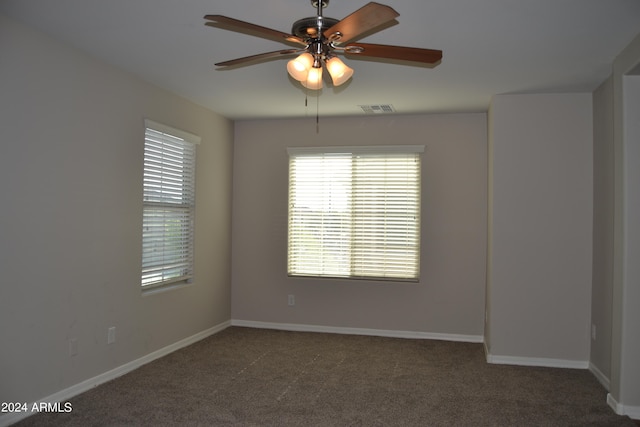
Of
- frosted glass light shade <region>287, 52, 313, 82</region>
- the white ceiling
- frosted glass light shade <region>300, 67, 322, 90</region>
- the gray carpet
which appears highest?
the white ceiling

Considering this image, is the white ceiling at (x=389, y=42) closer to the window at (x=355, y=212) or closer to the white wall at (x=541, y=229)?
the white wall at (x=541, y=229)

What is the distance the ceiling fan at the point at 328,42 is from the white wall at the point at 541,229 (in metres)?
2.38

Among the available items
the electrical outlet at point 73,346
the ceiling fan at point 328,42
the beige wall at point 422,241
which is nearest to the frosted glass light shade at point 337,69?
the ceiling fan at point 328,42

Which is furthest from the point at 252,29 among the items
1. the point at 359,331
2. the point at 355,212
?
the point at 359,331

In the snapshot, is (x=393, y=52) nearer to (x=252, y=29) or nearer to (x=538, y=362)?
(x=252, y=29)

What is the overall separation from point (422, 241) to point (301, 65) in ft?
11.0

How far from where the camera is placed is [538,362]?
464 centimetres

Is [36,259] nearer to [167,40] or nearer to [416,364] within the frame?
[167,40]

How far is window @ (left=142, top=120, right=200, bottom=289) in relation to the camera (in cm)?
454

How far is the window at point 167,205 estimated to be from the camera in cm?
454

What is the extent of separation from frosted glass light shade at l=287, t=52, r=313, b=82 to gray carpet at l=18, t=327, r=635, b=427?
7.04ft

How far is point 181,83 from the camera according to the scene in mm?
4488

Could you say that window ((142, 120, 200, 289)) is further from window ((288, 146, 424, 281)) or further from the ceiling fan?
the ceiling fan

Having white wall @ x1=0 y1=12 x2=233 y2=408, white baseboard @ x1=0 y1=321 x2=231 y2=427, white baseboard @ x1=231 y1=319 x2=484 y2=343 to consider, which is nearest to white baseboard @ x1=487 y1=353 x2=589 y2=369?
white baseboard @ x1=231 y1=319 x2=484 y2=343
